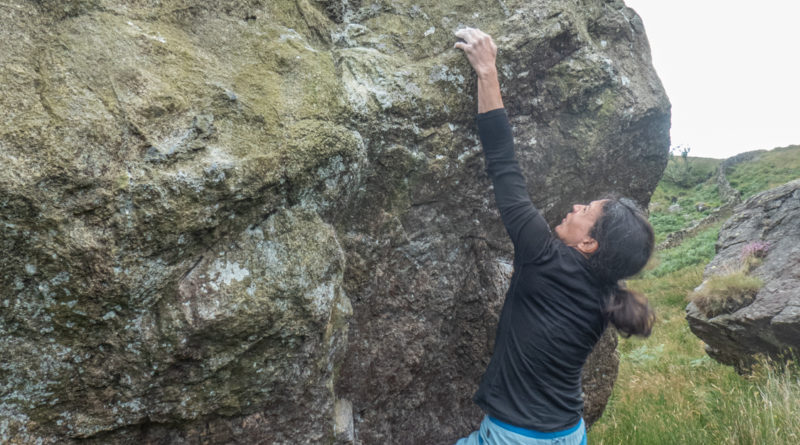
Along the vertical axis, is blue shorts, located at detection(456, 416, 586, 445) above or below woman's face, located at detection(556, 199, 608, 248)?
below

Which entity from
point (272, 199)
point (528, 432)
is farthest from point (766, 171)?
point (272, 199)

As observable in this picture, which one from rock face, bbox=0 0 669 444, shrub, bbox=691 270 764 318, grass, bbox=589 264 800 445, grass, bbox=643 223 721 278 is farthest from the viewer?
grass, bbox=643 223 721 278

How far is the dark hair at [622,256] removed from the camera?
10.0 ft

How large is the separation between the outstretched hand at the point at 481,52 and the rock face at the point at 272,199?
0.08m

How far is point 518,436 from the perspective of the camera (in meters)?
3.01

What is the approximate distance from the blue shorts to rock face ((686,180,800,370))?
14.9 ft

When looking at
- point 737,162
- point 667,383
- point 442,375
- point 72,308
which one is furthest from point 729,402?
point 737,162

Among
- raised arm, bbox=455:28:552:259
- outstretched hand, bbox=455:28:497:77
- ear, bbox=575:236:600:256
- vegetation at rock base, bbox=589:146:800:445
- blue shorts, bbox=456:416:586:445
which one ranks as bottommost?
vegetation at rock base, bbox=589:146:800:445

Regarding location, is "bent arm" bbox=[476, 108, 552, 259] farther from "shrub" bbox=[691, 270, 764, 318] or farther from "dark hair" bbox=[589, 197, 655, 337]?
"shrub" bbox=[691, 270, 764, 318]

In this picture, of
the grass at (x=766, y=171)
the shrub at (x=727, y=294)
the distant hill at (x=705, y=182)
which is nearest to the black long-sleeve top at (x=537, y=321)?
the shrub at (x=727, y=294)

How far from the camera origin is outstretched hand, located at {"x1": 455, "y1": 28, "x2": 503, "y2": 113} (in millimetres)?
3215

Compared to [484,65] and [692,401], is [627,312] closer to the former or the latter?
[484,65]

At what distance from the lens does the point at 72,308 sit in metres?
2.26

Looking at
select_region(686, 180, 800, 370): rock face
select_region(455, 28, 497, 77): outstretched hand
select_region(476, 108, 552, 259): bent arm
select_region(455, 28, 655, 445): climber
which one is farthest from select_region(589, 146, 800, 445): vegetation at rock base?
select_region(455, 28, 497, 77): outstretched hand
